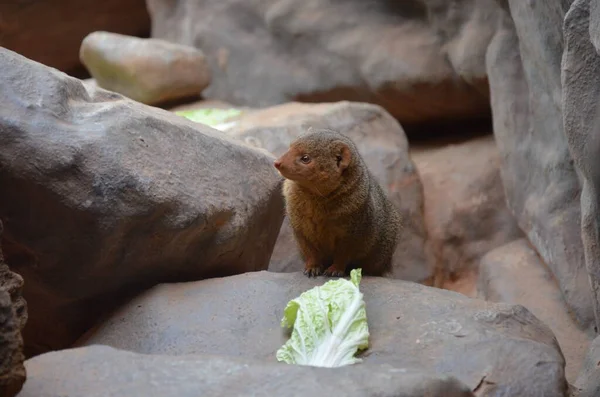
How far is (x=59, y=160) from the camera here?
132 inches

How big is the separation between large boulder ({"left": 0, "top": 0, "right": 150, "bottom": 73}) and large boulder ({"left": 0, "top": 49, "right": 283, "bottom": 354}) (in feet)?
19.6

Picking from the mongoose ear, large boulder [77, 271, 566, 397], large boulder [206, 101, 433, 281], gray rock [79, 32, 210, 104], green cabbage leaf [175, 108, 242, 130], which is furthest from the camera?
gray rock [79, 32, 210, 104]

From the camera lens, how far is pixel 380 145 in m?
6.55

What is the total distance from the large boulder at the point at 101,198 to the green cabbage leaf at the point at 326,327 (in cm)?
74

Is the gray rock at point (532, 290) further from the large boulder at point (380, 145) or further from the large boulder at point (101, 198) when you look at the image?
the large boulder at point (101, 198)

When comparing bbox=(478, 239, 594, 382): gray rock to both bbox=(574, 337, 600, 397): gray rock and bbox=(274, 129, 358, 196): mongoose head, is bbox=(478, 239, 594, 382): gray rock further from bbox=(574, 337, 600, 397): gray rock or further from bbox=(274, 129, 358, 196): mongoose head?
bbox=(274, 129, 358, 196): mongoose head

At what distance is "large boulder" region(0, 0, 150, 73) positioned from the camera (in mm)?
9359

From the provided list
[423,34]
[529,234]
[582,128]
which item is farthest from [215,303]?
[423,34]

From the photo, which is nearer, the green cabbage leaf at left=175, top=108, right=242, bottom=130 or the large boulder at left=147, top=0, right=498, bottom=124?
the large boulder at left=147, top=0, right=498, bottom=124

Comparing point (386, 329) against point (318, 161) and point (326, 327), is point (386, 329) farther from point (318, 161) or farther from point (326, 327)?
point (318, 161)

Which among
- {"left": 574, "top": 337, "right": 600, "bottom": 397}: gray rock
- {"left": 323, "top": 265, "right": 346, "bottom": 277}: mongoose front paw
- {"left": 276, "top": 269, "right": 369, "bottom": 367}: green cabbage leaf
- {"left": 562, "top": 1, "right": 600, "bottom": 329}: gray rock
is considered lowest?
{"left": 574, "top": 337, "right": 600, "bottom": 397}: gray rock

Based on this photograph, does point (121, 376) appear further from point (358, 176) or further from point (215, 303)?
point (358, 176)

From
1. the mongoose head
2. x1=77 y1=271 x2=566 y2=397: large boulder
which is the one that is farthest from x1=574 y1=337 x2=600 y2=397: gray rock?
the mongoose head

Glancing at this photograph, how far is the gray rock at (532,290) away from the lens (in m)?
4.74
